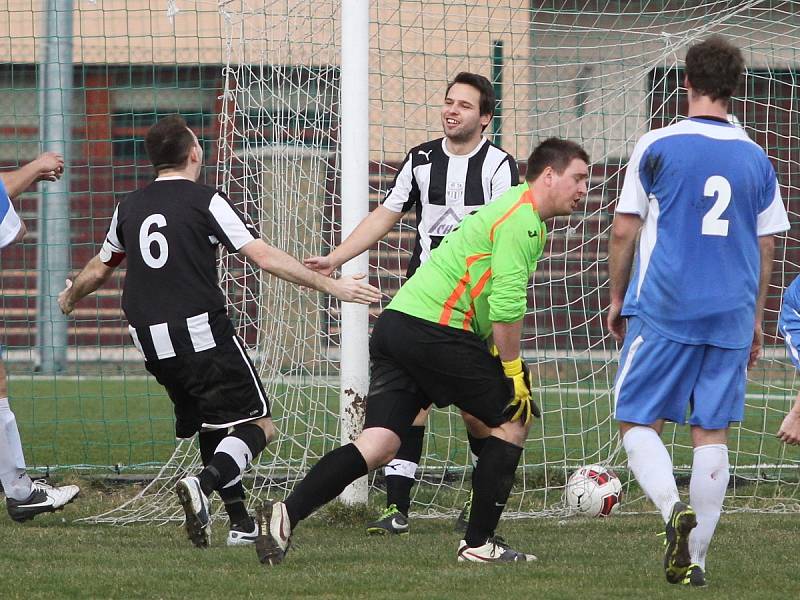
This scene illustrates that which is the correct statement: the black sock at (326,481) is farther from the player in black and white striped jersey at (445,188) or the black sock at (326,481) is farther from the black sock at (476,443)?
the black sock at (476,443)

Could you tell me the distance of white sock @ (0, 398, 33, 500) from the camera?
20.5 ft

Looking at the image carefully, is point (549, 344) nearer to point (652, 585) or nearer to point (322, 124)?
point (322, 124)

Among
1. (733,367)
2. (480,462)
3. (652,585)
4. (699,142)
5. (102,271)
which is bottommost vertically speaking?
(652,585)

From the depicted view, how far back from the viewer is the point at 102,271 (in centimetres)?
590

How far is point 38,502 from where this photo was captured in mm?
6289

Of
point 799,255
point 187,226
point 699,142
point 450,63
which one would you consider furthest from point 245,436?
point 799,255

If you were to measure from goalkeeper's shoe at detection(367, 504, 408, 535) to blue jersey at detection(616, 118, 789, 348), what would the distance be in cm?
204

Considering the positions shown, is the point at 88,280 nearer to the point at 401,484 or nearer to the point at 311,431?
the point at 401,484

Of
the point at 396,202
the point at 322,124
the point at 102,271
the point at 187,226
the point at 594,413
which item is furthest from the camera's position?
the point at 594,413

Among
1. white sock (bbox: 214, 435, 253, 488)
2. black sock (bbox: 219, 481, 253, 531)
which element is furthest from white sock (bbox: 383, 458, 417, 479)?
white sock (bbox: 214, 435, 253, 488)

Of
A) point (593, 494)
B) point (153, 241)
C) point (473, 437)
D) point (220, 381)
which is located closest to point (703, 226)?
point (473, 437)

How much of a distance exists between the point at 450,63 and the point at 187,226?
545 cm

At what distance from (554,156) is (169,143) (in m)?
1.72

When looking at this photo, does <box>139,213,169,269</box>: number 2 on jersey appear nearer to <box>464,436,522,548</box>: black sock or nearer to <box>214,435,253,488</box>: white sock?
<box>214,435,253,488</box>: white sock
